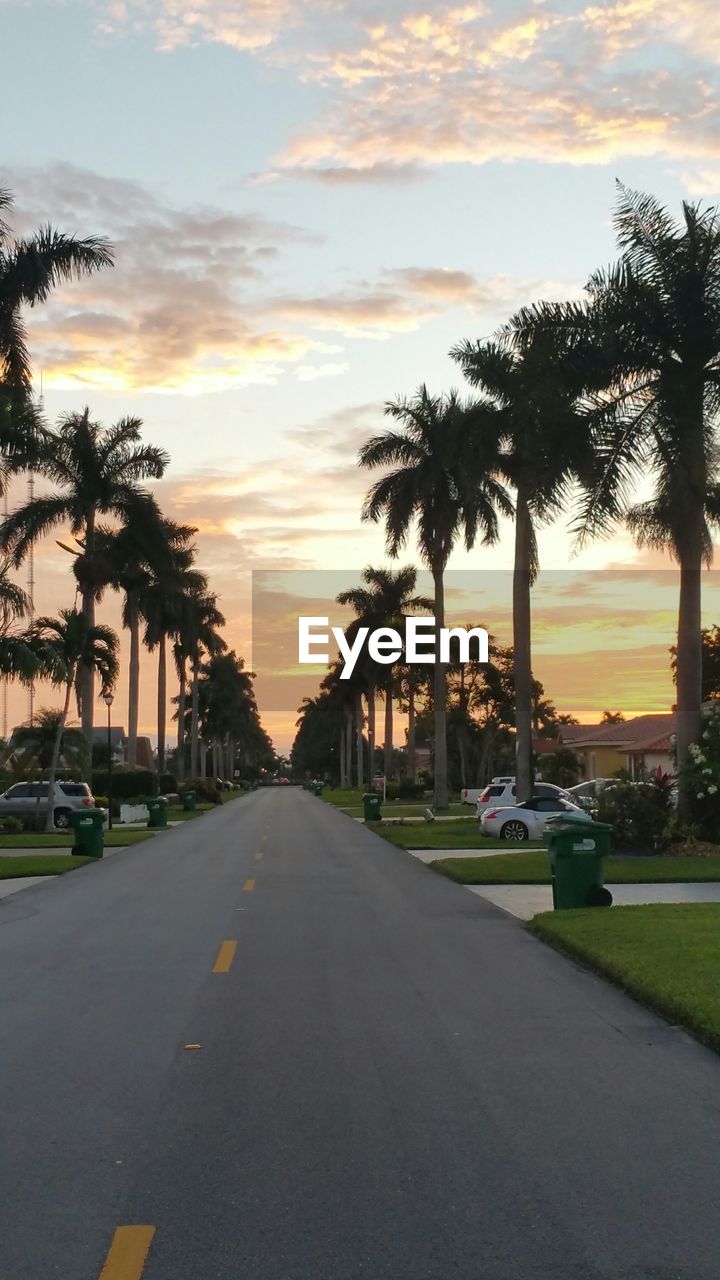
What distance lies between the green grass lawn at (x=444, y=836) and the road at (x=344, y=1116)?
17.4m

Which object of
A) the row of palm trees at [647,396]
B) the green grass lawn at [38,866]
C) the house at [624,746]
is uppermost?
the row of palm trees at [647,396]

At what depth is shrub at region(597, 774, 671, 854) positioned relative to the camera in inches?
1054

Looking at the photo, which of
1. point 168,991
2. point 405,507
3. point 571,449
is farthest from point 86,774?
point 168,991

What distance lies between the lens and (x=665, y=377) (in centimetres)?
2761

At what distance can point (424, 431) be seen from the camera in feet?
168

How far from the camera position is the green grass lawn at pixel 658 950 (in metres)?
10.3

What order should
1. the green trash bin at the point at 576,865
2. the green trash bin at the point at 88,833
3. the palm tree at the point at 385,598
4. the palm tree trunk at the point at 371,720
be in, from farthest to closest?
the palm tree trunk at the point at 371,720 < the palm tree at the point at 385,598 < the green trash bin at the point at 88,833 < the green trash bin at the point at 576,865

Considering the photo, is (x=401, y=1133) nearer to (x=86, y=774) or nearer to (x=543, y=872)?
(x=543, y=872)

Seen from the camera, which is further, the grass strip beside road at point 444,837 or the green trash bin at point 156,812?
the green trash bin at point 156,812

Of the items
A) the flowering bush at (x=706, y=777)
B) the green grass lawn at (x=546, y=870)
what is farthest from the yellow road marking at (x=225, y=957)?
the flowering bush at (x=706, y=777)

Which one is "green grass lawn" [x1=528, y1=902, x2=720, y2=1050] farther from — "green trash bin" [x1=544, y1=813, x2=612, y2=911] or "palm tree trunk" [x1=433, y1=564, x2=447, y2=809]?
"palm tree trunk" [x1=433, y1=564, x2=447, y2=809]

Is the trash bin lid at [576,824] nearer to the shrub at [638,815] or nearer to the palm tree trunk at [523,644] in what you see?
Answer: the shrub at [638,815]

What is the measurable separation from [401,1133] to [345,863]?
67.9 ft

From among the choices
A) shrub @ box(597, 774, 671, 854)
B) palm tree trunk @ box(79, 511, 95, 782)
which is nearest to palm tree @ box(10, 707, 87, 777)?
palm tree trunk @ box(79, 511, 95, 782)
